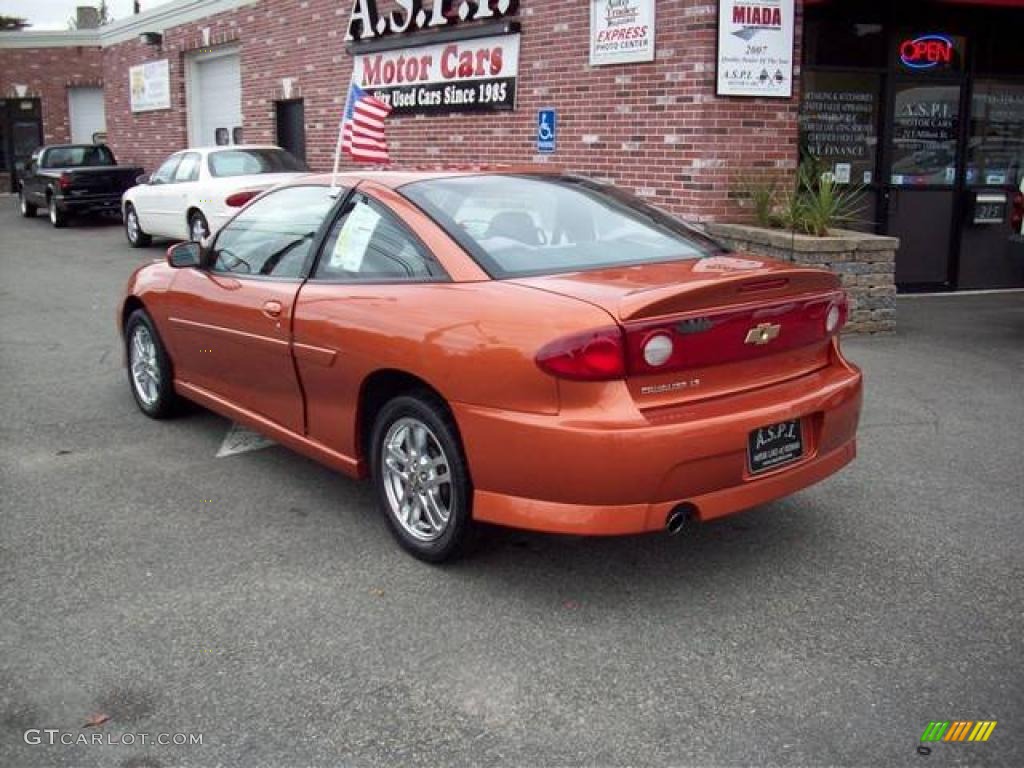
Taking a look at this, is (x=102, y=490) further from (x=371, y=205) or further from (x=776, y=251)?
(x=776, y=251)

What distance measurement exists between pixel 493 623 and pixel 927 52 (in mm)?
A: 9245

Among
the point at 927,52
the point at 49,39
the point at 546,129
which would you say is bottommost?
the point at 546,129

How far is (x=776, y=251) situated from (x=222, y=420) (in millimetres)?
4884

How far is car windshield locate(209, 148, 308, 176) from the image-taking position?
14.2m

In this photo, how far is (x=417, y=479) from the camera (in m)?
4.06

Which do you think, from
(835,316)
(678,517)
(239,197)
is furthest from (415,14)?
(678,517)

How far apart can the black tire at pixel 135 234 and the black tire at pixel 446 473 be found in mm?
13258

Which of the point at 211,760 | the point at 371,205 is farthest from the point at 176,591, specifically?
the point at 371,205

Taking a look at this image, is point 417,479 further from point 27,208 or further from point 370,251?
point 27,208

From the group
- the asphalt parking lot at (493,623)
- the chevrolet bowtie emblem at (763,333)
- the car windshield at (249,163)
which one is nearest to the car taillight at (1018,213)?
the asphalt parking lot at (493,623)

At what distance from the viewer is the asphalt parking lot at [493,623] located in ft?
9.59

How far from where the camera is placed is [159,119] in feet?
73.6

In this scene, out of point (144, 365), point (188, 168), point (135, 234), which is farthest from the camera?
point (135, 234)

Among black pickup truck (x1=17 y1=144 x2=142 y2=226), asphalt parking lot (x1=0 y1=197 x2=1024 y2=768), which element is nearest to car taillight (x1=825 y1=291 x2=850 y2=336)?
asphalt parking lot (x1=0 y1=197 x2=1024 y2=768)
